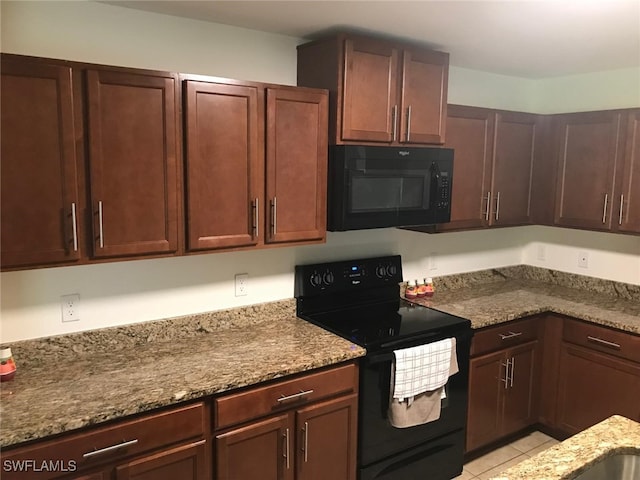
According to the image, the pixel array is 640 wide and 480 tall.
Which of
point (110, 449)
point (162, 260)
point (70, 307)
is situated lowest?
point (110, 449)

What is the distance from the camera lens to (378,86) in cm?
250

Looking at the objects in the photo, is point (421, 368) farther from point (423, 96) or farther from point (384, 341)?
point (423, 96)

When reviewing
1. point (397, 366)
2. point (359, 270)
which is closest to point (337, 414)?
point (397, 366)

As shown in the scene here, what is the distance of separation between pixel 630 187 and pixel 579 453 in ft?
7.11

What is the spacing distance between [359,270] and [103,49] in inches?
66.8

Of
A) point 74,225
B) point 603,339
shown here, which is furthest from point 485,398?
point 74,225

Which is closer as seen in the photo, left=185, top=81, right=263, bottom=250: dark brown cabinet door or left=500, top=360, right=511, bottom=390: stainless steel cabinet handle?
left=185, top=81, right=263, bottom=250: dark brown cabinet door

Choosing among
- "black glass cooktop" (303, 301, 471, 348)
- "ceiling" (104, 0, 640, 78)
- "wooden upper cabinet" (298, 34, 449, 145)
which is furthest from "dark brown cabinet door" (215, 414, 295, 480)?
"ceiling" (104, 0, 640, 78)

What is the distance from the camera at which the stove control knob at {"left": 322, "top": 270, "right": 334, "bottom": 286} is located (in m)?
2.84

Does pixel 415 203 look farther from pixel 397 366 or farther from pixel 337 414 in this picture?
pixel 337 414

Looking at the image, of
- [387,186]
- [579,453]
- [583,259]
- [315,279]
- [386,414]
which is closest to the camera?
[579,453]

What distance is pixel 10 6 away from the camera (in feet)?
6.40

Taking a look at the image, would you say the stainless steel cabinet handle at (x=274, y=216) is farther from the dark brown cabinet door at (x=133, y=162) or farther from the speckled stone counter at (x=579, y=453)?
the speckled stone counter at (x=579, y=453)

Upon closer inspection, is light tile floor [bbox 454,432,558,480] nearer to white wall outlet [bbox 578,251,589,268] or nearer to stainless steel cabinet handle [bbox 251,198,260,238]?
white wall outlet [bbox 578,251,589,268]
